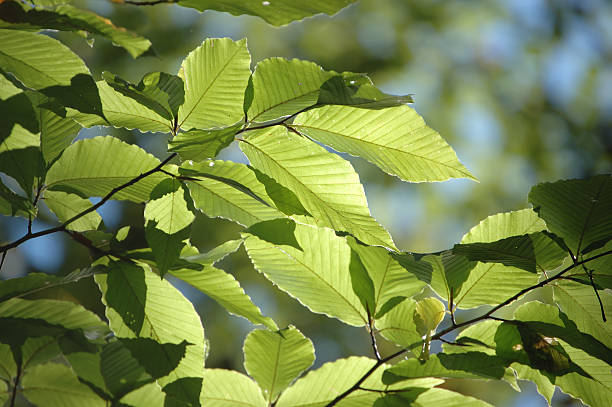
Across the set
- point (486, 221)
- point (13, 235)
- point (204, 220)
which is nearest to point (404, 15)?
point (204, 220)

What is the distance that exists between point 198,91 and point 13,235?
3131 mm

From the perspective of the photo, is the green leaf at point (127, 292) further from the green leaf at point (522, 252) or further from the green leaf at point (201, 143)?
the green leaf at point (522, 252)

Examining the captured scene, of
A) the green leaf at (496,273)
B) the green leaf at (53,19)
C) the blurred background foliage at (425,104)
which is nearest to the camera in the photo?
the green leaf at (53,19)

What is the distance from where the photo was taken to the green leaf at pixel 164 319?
0.48 m

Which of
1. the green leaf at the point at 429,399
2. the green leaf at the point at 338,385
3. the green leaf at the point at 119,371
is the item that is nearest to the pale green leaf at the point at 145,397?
the green leaf at the point at 119,371

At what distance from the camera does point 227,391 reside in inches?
21.2

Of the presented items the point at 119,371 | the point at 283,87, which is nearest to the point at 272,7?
the point at 283,87

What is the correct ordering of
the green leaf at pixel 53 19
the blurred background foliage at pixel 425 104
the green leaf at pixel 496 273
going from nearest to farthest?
the green leaf at pixel 53 19 → the green leaf at pixel 496 273 → the blurred background foliage at pixel 425 104

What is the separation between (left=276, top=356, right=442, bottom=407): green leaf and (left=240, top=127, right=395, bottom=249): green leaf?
0.50 ft

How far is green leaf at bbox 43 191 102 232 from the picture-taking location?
55cm

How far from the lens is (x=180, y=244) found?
1.51ft

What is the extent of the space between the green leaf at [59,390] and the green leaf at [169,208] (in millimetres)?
240

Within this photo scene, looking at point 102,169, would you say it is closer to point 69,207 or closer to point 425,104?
point 69,207

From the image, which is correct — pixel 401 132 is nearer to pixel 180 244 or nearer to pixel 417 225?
pixel 180 244
